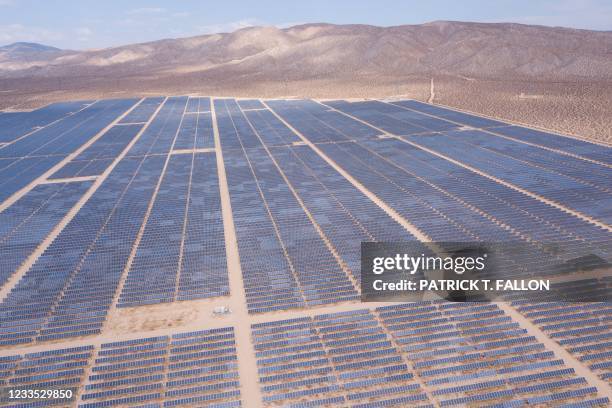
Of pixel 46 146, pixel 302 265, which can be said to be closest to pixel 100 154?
pixel 46 146

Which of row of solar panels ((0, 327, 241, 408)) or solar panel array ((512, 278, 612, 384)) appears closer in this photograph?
row of solar panels ((0, 327, 241, 408))

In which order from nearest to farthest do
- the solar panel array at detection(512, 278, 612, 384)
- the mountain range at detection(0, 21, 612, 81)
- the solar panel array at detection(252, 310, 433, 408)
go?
A: 1. the solar panel array at detection(252, 310, 433, 408)
2. the solar panel array at detection(512, 278, 612, 384)
3. the mountain range at detection(0, 21, 612, 81)

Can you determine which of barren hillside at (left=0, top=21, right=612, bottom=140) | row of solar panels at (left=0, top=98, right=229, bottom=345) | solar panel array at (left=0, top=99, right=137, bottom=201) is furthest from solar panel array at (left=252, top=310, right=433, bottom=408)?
barren hillside at (left=0, top=21, right=612, bottom=140)

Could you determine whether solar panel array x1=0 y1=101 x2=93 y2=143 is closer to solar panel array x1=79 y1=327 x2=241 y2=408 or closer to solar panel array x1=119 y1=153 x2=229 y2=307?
solar panel array x1=119 y1=153 x2=229 y2=307

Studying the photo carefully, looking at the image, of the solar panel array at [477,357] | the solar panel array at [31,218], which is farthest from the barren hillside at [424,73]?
the solar panel array at [31,218]

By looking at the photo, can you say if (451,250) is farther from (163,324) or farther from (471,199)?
(163,324)

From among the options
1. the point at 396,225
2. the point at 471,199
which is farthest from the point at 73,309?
the point at 471,199

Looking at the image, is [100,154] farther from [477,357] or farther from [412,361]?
[477,357]

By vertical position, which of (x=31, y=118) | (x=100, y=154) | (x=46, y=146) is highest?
(x=31, y=118)

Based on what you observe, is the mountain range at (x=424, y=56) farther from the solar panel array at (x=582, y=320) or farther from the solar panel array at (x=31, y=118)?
the solar panel array at (x=582, y=320)
